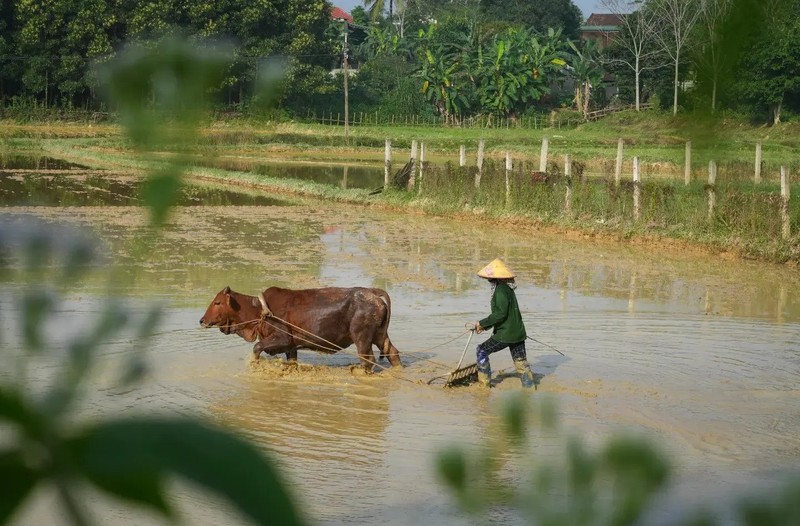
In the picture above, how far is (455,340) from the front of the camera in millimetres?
11906

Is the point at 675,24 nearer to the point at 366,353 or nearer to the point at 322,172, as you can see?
the point at 366,353

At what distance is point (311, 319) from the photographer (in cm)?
998

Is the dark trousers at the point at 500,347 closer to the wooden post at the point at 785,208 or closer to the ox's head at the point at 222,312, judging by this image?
the ox's head at the point at 222,312

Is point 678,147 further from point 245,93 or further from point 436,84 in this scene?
point 436,84

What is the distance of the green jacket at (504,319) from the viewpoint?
950 centimetres

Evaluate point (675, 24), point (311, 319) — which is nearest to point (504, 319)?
point (311, 319)

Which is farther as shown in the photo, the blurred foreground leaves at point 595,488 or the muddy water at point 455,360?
the muddy water at point 455,360

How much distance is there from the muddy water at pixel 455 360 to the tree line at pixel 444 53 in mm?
327

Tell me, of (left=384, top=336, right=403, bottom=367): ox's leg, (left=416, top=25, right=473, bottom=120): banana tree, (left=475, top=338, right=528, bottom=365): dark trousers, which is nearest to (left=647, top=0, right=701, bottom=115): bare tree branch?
(left=475, top=338, right=528, bottom=365): dark trousers

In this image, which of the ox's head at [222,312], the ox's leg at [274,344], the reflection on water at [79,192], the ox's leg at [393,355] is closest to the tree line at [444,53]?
the reflection on water at [79,192]

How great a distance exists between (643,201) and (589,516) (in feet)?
65.7

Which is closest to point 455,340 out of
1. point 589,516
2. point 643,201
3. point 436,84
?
point 643,201

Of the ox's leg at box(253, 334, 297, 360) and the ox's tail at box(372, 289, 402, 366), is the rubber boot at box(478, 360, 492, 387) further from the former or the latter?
the ox's leg at box(253, 334, 297, 360)

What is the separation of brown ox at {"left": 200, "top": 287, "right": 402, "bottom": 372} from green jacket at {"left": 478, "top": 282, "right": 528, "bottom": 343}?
102 cm
